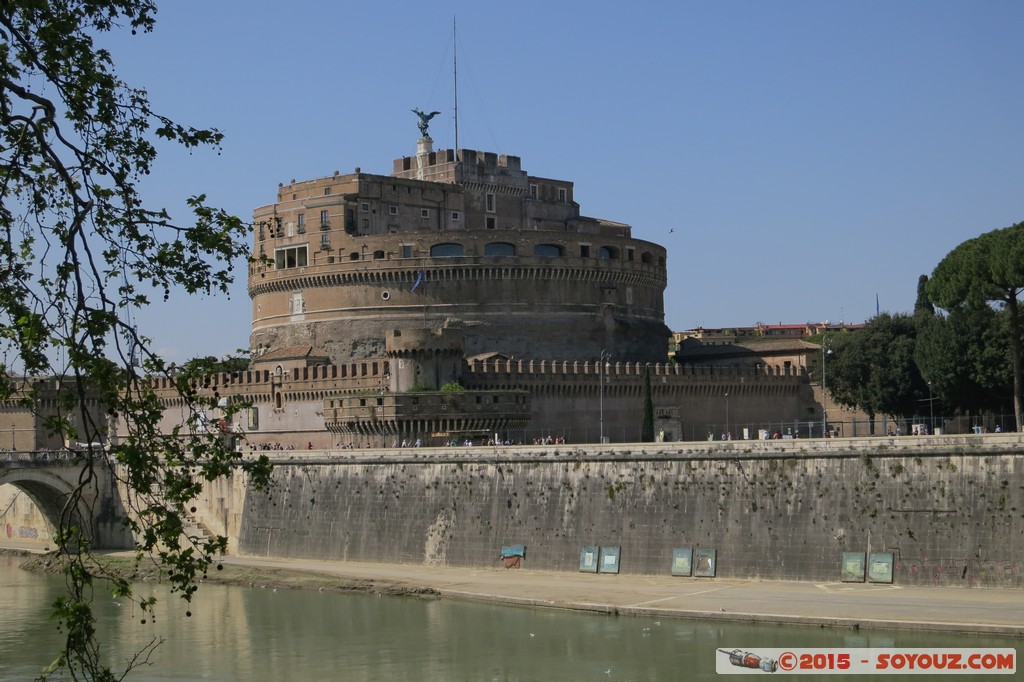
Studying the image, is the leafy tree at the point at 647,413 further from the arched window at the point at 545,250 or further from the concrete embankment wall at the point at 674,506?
the concrete embankment wall at the point at 674,506

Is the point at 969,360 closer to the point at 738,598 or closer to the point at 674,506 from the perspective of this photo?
the point at 674,506

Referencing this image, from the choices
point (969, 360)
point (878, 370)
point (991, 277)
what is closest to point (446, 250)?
point (878, 370)

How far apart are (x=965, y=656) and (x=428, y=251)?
42.0 metres

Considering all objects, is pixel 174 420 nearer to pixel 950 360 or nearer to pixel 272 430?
pixel 272 430

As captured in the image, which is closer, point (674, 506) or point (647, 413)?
point (674, 506)

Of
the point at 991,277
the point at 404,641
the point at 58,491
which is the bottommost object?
the point at 404,641

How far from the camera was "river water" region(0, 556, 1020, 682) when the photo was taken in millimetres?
30234

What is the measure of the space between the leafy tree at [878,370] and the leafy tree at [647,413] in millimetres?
8857

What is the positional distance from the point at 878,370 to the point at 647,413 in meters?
10.8

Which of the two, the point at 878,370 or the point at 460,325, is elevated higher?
the point at 460,325

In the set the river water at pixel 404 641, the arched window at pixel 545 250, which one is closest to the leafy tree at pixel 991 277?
the river water at pixel 404 641

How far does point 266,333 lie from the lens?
236 ft

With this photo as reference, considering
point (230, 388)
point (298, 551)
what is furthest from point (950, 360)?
point (230, 388)

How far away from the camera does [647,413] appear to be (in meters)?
58.5
